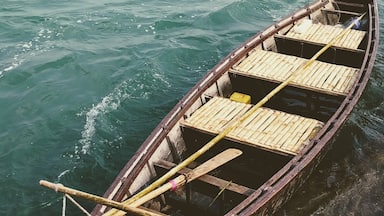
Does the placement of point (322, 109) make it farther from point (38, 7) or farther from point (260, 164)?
point (38, 7)

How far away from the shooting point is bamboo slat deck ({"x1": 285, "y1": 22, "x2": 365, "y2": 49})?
15.2 meters

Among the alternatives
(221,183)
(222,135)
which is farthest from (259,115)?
(221,183)

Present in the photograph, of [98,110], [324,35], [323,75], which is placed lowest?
[98,110]

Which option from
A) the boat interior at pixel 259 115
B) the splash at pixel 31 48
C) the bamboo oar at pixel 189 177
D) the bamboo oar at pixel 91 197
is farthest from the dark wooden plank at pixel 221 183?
the splash at pixel 31 48

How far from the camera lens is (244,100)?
40.9 ft

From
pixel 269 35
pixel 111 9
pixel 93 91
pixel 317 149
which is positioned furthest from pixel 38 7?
pixel 317 149

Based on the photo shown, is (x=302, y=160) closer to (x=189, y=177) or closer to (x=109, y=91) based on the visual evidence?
(x=189, y=177)

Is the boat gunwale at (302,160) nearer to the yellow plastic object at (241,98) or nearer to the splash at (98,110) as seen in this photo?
the yellow plastic object at (241,98)

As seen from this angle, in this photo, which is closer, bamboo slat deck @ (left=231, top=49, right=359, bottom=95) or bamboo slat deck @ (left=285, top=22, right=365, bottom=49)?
bamboo slat deck @ (left=231, top=49, right=359, bottom=95)

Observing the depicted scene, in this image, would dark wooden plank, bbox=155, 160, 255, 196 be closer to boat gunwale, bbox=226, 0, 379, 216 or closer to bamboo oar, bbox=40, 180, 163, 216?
boat gunwale, bbox=226, 0, 379, 216

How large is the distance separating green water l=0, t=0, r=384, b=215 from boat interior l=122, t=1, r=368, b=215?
1.91 meters

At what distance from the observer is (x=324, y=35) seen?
620 inches

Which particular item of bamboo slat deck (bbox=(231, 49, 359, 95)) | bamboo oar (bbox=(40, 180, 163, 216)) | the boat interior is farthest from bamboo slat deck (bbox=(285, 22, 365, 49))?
bamboo oar (bbox=(40, 180, 163, 216))

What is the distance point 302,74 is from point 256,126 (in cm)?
331
